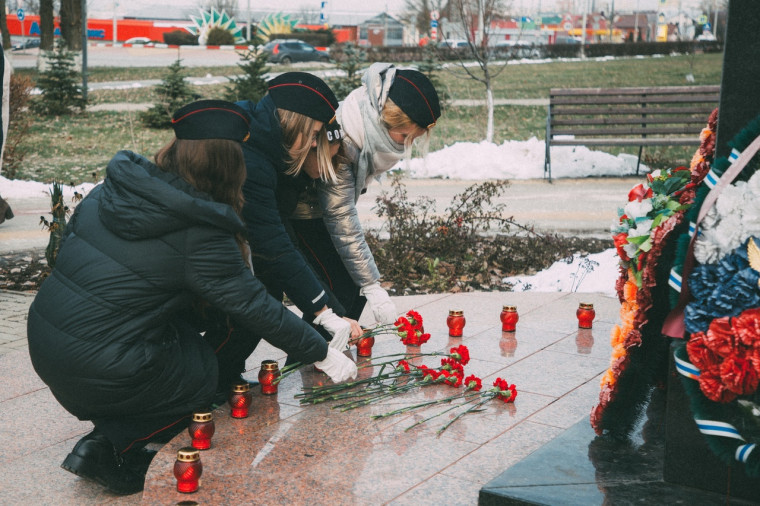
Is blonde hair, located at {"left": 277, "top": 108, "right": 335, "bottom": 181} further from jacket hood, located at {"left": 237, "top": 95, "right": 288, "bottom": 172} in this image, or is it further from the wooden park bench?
the wooden park bench

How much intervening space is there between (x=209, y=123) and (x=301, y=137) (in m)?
0.58

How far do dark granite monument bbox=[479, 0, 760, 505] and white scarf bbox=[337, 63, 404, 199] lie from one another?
1582mm

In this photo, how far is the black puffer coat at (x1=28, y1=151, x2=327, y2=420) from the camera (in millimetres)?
2750

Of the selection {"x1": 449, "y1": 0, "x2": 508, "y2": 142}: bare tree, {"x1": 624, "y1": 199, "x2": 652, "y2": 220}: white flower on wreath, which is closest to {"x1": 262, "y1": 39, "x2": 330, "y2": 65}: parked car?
{"x1": 449, "y1": 0, "x2": 508, "y2": 142}: bare tree

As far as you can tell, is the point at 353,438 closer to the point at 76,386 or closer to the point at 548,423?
the point at 548,423

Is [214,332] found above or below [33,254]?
above

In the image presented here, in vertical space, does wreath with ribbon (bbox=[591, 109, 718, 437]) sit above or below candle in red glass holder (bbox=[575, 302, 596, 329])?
above

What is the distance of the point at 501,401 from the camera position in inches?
138

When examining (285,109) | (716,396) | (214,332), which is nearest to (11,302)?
(214,332)

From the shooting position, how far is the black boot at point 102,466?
290 centimetres

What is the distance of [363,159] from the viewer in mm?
3773

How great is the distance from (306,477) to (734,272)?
4.86 feet

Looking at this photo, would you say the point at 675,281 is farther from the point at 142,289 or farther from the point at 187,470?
the point at 142,289

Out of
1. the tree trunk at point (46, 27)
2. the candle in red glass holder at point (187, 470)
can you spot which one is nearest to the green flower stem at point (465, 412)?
the candle in red glass holder at point (187, 470)
